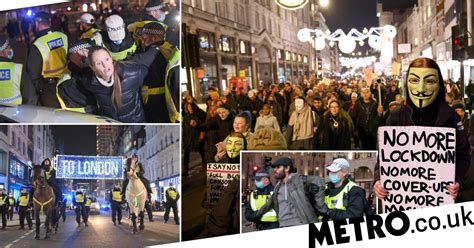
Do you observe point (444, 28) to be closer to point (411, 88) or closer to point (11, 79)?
point (411, 88)

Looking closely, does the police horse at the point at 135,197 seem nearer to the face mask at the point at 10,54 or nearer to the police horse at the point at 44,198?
the police horse at the point at 44,198

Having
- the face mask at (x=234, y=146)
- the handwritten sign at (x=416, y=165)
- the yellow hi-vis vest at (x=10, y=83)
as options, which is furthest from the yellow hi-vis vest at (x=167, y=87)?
the handwritten sign at (x=416, y=165)

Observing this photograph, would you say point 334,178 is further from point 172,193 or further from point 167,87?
point 167,87

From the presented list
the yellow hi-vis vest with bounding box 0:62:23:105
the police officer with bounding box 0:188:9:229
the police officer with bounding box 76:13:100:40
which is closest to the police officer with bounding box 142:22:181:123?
the police officer with bounding box 76:13:100:40

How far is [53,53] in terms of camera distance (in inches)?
174

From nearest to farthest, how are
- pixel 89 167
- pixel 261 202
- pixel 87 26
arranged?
1. pixel 261 202
2. pixel 87 26
3. pixel 89 167

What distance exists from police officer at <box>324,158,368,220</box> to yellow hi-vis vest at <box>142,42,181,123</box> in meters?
1.19

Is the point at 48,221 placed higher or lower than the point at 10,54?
lower

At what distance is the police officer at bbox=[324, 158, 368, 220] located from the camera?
163 inches

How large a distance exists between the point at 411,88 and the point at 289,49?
2.95 ft

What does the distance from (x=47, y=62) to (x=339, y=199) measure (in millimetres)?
Answer: 2391

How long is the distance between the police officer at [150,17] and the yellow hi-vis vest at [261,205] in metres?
1.39

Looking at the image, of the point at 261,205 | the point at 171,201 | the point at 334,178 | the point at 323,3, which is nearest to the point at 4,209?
the point at 171,201

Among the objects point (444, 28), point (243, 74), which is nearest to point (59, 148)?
point (243, 74)
